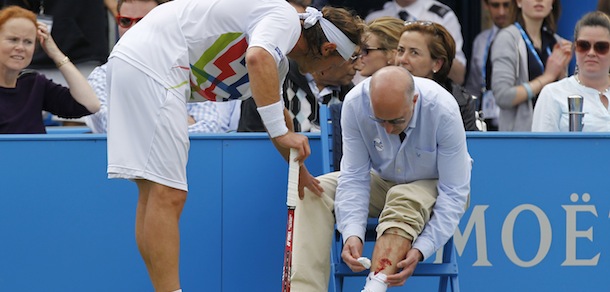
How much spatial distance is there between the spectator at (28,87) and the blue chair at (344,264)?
1.44 metres

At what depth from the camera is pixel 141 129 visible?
5.06 m

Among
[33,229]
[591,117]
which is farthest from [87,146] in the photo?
[591,117]

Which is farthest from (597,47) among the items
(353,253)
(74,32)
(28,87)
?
(74,32)

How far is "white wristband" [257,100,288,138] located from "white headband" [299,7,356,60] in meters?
0.51

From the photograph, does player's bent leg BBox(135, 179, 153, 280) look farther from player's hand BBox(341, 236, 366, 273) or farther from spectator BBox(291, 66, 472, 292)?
player's hand BBox(341, 236, 366, 273)

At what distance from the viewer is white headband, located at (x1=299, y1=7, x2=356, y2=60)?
5.36m

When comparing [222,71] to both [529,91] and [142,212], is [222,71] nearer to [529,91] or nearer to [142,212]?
[142,212]

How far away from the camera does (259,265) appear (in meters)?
6.05

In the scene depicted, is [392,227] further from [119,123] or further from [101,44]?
[101,44]

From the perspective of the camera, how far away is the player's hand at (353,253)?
5.13 m

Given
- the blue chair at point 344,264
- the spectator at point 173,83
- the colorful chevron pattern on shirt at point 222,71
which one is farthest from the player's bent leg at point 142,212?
the blue chair at point 344,264

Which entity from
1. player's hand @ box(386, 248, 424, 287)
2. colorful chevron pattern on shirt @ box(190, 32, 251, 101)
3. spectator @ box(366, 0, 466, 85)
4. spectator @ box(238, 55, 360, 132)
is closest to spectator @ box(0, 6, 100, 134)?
spectator @ box(238, 55, 360, 132)

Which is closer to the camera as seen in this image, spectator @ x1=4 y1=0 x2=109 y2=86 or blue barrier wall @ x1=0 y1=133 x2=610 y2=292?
blue barrier wall @ x1=0 y1=133 x2=610 y2=292

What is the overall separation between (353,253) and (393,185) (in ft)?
1.80
